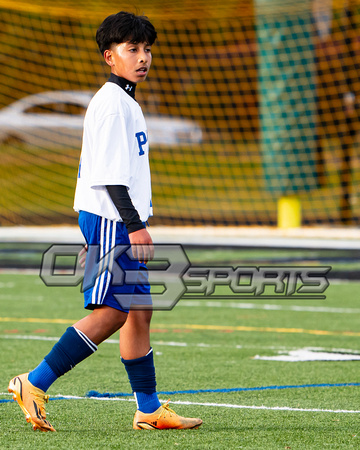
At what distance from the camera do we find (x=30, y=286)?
37.9 feet

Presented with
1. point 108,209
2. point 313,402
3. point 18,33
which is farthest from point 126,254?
point 18,33

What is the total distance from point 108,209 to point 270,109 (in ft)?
36.3

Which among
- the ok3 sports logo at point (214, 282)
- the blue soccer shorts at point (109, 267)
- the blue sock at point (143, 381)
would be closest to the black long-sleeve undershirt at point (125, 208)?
the blue soccer shorts at point (109, 267)

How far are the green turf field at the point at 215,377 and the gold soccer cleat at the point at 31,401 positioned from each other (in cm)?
7

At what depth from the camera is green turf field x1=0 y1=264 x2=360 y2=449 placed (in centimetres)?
421

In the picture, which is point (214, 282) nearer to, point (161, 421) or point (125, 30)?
point (161, 421)

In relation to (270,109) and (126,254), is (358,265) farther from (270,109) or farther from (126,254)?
(126,254)

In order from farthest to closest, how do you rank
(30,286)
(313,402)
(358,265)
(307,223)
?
(307,223) → (358,265) → (30,286) → (313,402)

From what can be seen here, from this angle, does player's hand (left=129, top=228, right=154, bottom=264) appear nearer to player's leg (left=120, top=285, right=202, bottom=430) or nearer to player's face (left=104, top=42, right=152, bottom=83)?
player's leg (left=120, top=285, right=202, bottom=430)

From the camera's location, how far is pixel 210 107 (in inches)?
1017

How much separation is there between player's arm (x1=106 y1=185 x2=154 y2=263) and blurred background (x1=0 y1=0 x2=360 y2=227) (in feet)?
36.0

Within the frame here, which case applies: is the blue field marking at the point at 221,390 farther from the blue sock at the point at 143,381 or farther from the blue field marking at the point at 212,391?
the blue sock at the point at 143,381

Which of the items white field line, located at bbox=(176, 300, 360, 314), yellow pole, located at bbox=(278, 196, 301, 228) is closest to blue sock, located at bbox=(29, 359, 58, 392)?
white field line, located at bbox=(176, 300, 360, 314)

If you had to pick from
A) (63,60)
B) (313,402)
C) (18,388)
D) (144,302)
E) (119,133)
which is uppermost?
(63,60)
